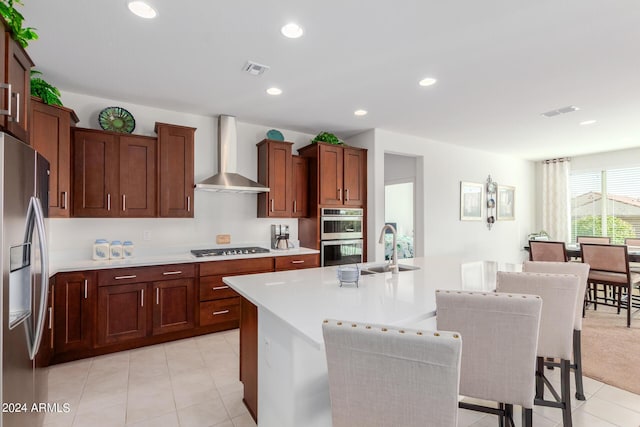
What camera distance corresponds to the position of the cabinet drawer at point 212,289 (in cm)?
344

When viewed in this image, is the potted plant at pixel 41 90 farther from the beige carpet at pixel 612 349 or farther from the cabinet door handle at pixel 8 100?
the beige carpet at pixel 612 349

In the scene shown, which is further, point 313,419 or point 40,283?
point 40,283

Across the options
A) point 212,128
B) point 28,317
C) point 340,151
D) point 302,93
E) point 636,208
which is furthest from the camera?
point 636,208

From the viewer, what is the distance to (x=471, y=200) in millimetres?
6008

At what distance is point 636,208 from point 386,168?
4.75m

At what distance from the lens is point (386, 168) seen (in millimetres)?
6250

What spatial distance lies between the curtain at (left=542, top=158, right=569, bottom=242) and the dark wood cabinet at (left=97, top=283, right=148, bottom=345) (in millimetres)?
7879

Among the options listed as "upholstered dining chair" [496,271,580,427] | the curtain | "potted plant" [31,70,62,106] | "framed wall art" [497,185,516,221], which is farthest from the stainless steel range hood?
the curtain

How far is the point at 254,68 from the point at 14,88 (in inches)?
64.7

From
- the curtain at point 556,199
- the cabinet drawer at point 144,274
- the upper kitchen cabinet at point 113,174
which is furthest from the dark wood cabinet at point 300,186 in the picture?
the curtain at point 556,199

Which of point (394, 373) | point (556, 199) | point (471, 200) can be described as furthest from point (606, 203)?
point (394, 373)

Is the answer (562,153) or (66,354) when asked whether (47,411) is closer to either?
(66,354)

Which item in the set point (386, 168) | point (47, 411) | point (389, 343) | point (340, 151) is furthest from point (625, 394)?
point (386, 168)

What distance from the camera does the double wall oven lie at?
4.34 meters
